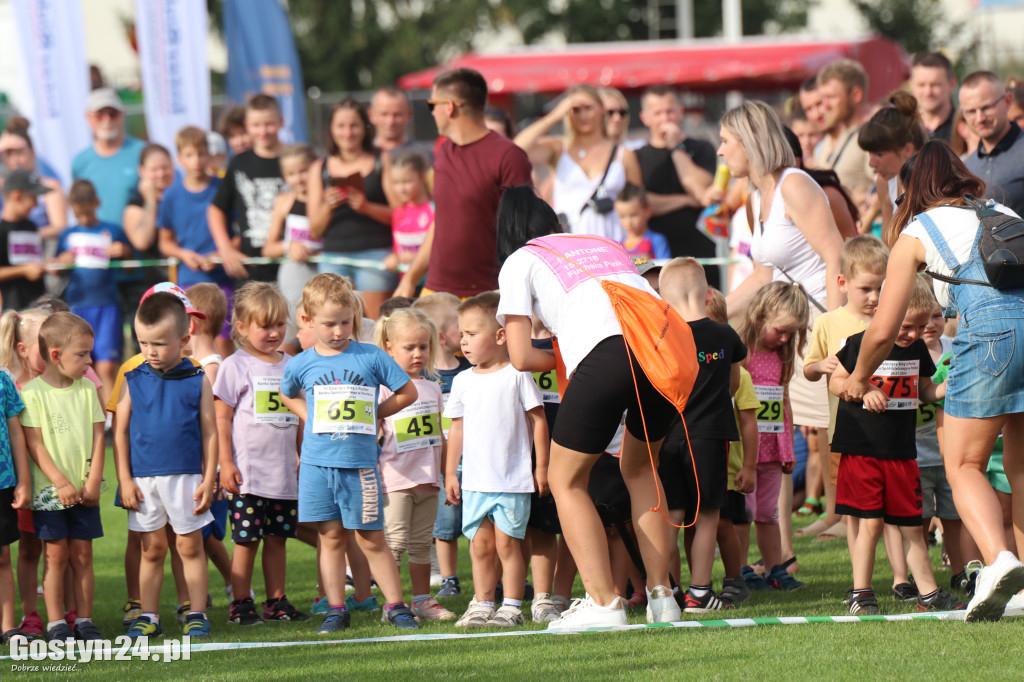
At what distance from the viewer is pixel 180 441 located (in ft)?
19.3

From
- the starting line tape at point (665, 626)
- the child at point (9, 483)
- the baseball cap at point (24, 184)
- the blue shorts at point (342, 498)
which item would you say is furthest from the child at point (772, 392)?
the baseball cap at point (24, 184)

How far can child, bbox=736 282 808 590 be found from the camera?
21.3 ft

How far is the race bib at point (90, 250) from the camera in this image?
10992 mm

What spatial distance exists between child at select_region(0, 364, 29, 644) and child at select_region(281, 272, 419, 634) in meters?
1.18

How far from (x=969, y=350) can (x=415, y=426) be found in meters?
2.56

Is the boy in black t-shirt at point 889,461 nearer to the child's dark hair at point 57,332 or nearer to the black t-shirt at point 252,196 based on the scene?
the child's dark hair at point 57,332

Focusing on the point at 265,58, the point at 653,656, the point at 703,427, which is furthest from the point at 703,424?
the point at 265,58

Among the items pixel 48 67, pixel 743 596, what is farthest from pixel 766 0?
pixel 743 596

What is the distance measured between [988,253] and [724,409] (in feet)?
4.51

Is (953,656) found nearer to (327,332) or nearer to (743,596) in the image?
(743,596)

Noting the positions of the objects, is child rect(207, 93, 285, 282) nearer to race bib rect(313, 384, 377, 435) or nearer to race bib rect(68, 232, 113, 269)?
race bib rect(68, 232, 113, 269)

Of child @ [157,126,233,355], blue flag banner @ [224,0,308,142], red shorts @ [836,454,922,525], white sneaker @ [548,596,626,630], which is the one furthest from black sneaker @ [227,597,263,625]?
blue flag banner @ [224,0,308,142]

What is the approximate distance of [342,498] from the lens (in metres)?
5.88

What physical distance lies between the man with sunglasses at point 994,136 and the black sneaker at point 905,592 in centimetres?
253
